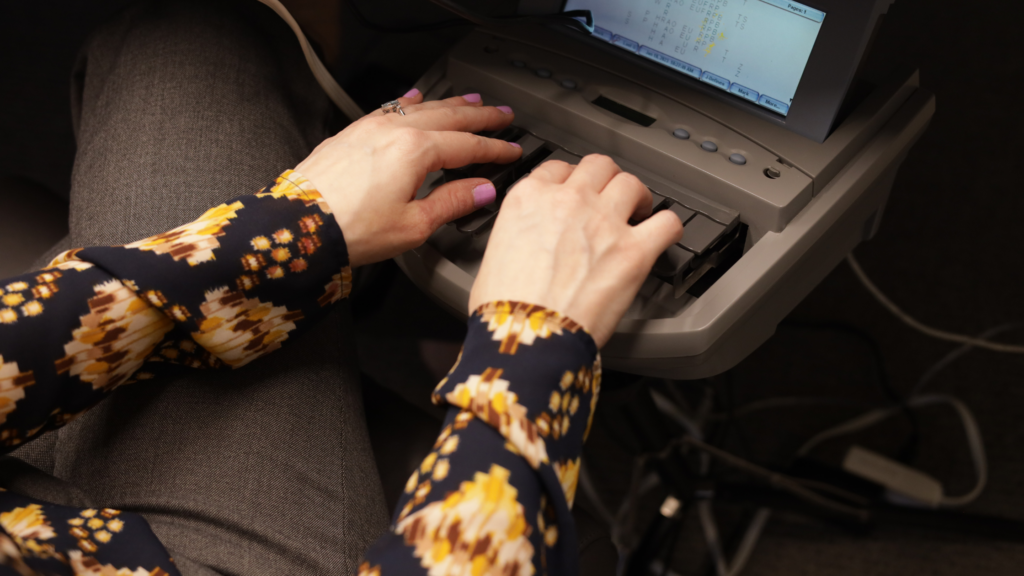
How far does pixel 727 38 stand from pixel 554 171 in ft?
0.61

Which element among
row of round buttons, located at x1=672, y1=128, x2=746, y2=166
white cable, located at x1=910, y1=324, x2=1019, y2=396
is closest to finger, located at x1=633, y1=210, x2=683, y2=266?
row of round buttons, located at x1=672, y1=128, x2=746, y2=166

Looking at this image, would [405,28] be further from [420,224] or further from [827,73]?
[827,73]

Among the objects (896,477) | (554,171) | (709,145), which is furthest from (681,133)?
(896,477)

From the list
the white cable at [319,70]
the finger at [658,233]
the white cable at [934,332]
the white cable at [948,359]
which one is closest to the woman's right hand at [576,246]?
the finger at [658,233]

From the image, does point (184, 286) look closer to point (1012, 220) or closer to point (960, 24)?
point (960, 24)

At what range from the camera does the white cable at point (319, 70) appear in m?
0.67

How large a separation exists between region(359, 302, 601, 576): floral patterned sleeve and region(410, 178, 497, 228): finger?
4.8 inches

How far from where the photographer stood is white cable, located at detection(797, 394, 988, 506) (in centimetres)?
108

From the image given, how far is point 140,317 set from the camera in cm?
50

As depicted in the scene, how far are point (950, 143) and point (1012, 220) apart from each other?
0.50ft

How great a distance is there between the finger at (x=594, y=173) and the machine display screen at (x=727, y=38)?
14cm

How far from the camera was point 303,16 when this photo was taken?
86 cm

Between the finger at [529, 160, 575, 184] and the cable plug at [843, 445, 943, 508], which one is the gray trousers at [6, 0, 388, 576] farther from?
the cable plug at [843, 445, 943, 508]

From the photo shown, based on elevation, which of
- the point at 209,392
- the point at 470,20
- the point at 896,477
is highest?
the point at 470,20
